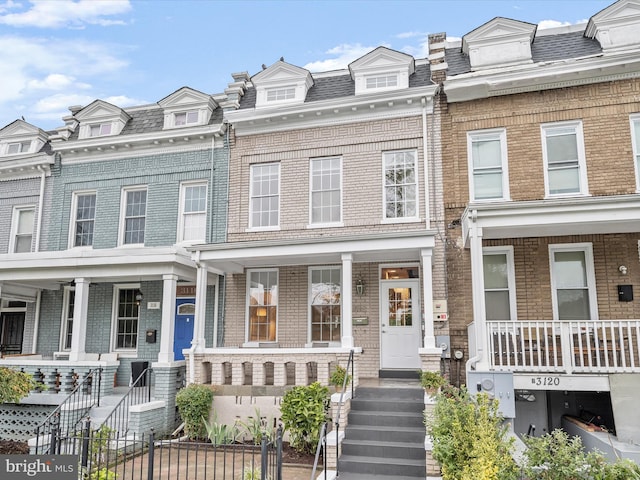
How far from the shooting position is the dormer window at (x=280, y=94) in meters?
13.3

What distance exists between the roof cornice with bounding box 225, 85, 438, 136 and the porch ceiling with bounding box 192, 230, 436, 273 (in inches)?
143

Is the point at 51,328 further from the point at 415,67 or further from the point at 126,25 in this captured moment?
the point at 415,67

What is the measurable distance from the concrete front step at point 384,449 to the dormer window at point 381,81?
8708 mm

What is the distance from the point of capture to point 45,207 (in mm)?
14844

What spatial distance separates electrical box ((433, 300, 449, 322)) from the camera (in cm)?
1077

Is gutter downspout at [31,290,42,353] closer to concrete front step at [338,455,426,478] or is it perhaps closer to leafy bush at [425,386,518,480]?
concrete front step at [338,455,426,478]

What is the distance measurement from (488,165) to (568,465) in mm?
7571

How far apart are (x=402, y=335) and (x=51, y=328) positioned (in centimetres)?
1011

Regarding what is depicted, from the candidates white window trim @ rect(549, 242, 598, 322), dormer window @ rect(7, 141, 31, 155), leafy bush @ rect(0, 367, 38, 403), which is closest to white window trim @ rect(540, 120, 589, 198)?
white window trim @ rect(549, 242, 598, 322)

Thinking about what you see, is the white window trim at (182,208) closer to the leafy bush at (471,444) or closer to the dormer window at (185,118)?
the dormer window at (185,118)

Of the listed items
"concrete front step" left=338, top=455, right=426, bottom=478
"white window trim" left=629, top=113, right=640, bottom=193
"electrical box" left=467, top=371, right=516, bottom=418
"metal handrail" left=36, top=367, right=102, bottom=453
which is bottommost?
"concrete front step" left=338, top=455, right=426, bottom=478

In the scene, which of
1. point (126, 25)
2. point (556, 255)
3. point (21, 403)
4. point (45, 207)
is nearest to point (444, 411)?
point (556, 255)

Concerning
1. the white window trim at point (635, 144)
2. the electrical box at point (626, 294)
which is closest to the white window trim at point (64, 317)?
the electrical box at point (626, 294)

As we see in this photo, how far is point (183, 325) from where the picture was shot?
43.2ft
